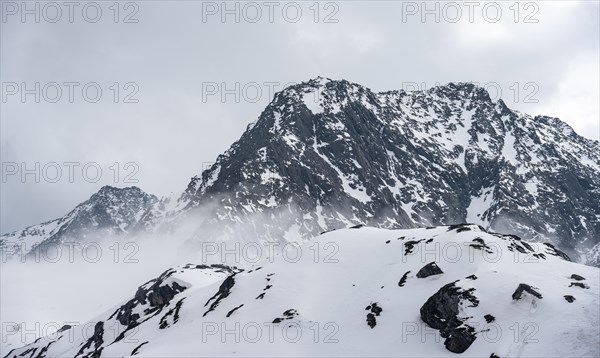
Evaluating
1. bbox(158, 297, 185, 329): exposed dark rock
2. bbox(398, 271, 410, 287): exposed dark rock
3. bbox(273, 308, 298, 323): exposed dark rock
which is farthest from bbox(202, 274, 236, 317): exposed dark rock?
bbox(398, 271, 410, 287): exposed dark rock

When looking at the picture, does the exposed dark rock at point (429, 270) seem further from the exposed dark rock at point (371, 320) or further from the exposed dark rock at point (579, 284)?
the exposed dark rock at point (579, 284)

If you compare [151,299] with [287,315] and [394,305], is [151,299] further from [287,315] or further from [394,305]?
[394,305]

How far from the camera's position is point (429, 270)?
213 ft

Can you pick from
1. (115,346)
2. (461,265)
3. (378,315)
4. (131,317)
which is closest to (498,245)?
(461,265)

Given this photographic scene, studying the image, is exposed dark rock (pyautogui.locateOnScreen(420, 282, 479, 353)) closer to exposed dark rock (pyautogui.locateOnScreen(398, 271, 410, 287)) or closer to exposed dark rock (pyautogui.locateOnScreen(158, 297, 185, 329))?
exposed dark rock (pyautogui.locateOnScreen(398, 271, 410, 287))

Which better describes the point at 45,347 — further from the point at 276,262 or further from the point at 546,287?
the point at 546,287

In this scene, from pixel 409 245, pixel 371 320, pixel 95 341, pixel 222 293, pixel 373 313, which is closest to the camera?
pixel 371 320

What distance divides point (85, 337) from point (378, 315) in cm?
8039

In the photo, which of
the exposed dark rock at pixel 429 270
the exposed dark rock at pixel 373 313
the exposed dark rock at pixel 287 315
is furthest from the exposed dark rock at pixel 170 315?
the exposed dark rock at pixel 429 270

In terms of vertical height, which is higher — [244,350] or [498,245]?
[498,245]

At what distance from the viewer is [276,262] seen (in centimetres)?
8706

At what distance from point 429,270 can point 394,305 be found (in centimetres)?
723

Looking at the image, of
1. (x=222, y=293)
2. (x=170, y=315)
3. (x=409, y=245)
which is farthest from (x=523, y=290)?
(x=170, y=315)

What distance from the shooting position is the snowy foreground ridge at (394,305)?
4975 cm
